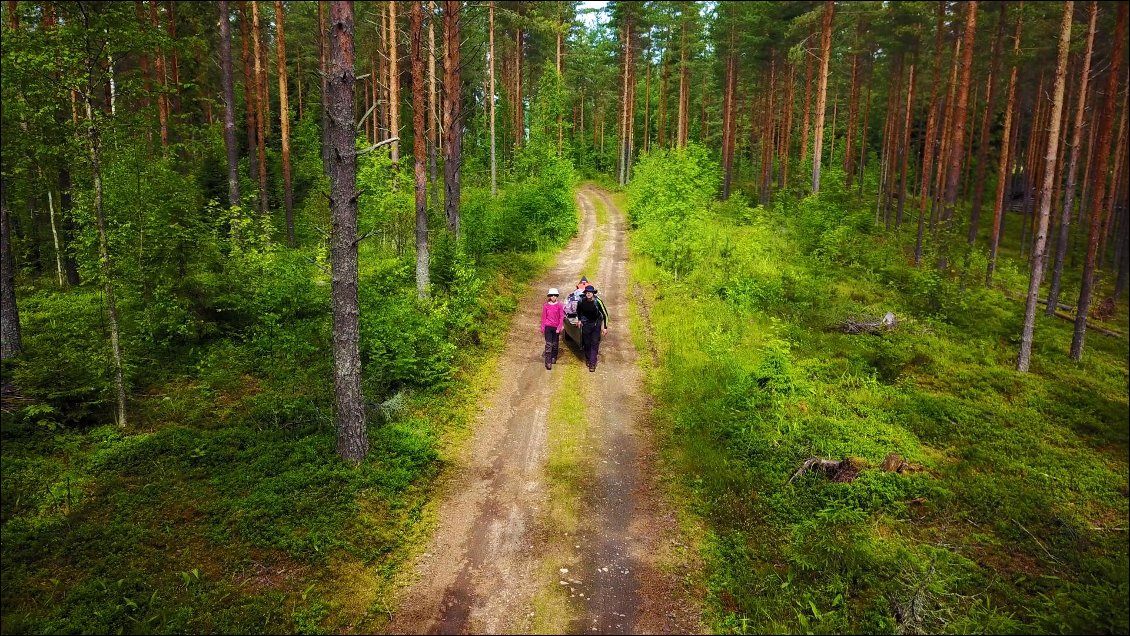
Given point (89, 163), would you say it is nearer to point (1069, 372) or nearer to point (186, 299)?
point (186, 299)

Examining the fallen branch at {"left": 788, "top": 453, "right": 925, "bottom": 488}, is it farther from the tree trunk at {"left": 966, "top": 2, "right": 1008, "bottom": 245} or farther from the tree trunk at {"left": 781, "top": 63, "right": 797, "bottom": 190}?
the tree trunk at {"left": 781, "top": 63, "right": 797, "bottom": 190}

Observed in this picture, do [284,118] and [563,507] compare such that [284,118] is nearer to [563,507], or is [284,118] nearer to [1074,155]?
[563,507]

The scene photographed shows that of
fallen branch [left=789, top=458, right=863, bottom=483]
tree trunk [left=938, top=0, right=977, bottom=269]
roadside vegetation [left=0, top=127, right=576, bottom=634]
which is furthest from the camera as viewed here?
tree trunk [left=938, top=0, right=977, bottom=269]

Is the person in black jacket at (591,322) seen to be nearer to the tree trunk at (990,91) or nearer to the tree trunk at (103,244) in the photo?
the tree trunk at (103,244)

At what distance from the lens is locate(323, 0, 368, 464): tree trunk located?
25.7 ft

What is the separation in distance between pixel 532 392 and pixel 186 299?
8139mm

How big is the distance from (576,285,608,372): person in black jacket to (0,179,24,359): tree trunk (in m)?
11.4

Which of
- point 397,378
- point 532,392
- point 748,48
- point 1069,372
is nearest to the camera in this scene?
point 397,378

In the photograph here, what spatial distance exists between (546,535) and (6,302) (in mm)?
11512

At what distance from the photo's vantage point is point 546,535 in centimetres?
738

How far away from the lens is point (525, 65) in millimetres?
50094

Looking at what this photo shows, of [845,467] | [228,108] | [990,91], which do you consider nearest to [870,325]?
[845,467]

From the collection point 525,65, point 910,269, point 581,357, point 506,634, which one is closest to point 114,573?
point 506,634

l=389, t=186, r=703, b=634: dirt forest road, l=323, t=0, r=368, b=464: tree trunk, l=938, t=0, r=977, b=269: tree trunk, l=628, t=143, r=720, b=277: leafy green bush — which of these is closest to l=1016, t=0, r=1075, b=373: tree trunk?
l=938, t=0, r=977, b=269: tree trunk
